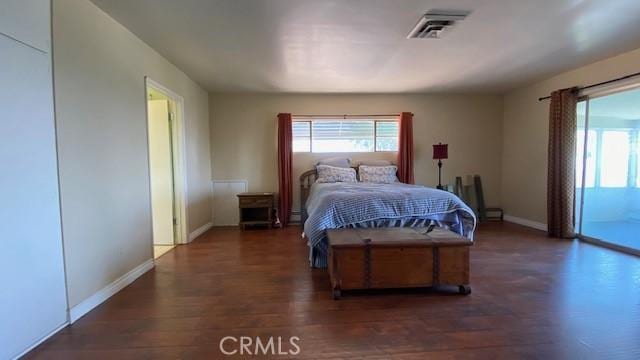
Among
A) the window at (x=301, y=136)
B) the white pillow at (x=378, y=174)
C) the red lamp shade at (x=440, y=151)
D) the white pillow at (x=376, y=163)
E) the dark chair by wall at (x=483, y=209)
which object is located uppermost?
the window at (x=301, y=136)

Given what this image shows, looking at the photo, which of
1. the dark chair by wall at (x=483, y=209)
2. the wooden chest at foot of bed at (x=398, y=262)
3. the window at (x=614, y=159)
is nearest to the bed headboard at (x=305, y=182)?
the dark chair by wall at (x=483, y=209)

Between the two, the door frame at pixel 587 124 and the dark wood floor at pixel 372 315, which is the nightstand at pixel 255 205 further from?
the door frame at pixel 587 124

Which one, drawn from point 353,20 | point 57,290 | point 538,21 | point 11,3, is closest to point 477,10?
point 538,21

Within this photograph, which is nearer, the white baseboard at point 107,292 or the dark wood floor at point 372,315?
the dark wood floor at point 372,315

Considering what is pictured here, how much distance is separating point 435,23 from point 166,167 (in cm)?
341

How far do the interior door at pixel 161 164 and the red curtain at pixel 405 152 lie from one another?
3.60 meters

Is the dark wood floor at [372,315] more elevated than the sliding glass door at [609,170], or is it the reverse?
the sliding glass door at [609,170]

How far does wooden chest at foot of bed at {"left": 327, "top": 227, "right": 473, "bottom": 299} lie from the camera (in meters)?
2.41

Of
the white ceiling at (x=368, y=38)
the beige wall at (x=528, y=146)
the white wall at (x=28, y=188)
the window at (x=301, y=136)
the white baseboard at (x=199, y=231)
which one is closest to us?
the white wall at (x=28, y=188)

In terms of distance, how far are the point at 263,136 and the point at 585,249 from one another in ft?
15.6

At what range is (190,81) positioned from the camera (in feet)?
14.5

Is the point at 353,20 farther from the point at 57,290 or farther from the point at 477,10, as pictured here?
the point at 57,290

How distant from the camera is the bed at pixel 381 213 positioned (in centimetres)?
294

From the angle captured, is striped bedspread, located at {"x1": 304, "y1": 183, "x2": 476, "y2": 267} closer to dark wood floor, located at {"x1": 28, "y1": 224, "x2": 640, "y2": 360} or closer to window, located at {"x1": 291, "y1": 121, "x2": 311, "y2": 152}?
dark wood floor, located at {"x1": 28, "y1": 224, "x2": 640, "y2": 360}
